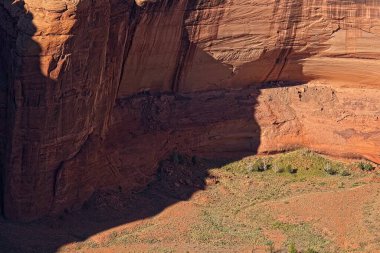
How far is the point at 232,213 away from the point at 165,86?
578 centimetres

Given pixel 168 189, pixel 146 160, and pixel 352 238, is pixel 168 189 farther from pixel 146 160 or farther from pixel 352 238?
pixel 352 238

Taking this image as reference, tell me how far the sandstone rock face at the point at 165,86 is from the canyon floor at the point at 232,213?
0.68m

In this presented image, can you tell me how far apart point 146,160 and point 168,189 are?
1.39m

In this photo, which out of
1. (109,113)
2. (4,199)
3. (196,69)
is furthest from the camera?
(196,69)

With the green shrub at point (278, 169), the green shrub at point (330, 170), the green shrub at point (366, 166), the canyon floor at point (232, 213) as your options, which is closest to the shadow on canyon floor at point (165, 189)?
the canyon floor at point (232, 213)

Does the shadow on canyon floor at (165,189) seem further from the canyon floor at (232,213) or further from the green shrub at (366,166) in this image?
the green shrub at (366,166)

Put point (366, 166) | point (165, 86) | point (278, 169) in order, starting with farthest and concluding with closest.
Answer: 1. point (366, 166)
2. point (278, 169)
3. point (165, 86)

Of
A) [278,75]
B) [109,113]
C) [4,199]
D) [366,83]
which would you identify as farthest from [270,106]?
[4,199]

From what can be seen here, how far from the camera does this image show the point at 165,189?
116ft

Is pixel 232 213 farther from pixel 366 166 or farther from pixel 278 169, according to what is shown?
pixel 366 166

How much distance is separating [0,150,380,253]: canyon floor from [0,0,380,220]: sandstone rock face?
0.68m

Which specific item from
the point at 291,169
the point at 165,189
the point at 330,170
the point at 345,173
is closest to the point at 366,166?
the point at 345,173

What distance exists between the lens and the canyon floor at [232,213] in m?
31.6

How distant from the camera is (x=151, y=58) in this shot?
3525 centimetres
